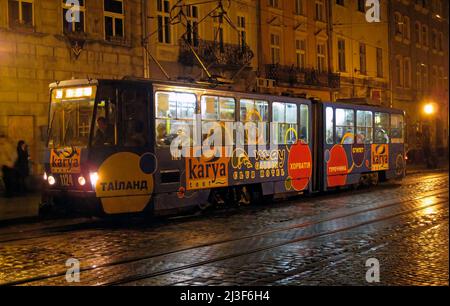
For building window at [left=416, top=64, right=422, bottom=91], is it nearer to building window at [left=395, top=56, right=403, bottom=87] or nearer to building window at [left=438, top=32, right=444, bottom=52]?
building window at [left=395, top=56, right=403, bottom=87]

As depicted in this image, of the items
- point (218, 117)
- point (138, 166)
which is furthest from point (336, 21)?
point (138, 166)

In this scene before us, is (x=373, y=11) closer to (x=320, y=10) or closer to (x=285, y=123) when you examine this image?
(x=320, y=10)

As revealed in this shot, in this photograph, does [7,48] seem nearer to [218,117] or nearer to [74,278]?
[218,117]

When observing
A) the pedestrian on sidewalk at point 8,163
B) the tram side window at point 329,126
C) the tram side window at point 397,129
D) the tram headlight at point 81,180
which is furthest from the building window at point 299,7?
the tram headlight at point 81,180

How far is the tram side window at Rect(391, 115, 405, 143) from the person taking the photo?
22.9 meters

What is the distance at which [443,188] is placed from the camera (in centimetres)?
2064

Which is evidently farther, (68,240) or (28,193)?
(28,193)

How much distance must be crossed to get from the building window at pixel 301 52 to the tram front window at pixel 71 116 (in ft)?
69.2

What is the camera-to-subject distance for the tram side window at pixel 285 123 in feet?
54.0

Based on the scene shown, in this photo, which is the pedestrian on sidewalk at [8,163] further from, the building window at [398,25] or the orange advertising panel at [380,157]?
the building window at [398,25]

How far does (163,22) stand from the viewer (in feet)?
79.7

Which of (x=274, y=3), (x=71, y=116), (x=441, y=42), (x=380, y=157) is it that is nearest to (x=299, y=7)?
(x=274, y=3)

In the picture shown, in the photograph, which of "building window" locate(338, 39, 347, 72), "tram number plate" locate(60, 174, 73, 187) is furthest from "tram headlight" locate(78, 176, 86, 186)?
"building window" locate(338, 39, 347, 72)

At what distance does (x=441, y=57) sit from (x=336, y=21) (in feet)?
62.6
